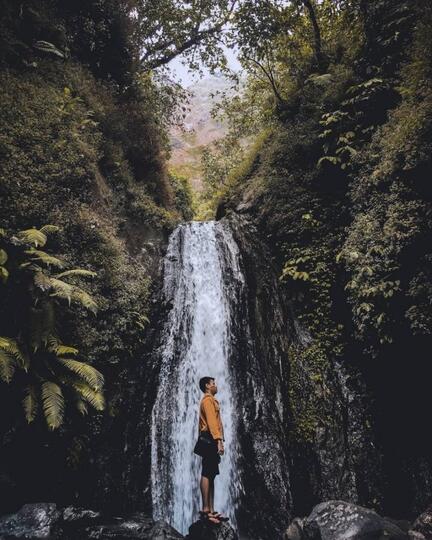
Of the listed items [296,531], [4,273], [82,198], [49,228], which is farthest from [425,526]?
[82,198]

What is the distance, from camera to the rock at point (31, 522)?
15.0 feet

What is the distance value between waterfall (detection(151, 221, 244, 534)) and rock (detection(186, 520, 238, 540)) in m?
2.10

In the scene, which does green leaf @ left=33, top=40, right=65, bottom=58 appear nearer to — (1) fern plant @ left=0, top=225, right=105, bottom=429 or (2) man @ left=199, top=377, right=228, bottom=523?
(1) fern plant @ left=0, top=225, right=105, bottom=429

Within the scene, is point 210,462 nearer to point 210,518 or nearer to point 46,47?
point 210,518

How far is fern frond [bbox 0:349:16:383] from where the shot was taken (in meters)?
4.70

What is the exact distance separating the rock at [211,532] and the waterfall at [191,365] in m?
2.10

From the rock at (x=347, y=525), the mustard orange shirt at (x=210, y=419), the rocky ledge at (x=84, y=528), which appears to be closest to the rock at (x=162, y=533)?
the rocky ledge at (x=84, y=528)

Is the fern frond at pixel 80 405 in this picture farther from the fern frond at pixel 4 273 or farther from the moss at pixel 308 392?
the moss at pixel 308 392

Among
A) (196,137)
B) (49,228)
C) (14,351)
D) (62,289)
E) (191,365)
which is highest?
(196,137)

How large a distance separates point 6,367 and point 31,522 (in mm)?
2065

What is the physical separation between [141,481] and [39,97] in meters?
8.68

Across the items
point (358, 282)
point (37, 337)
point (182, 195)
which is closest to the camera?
point (37, 337)

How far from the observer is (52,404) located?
5.10 metres

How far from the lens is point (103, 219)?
8898 mm
